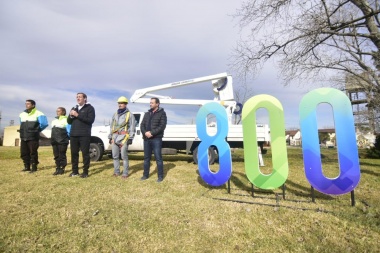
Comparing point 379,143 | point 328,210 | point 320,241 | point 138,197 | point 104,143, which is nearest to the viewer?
point 320,241

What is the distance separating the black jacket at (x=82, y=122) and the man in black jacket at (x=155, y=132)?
4.69 ft

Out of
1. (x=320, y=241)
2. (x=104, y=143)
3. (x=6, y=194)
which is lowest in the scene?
(x=320, y=241)

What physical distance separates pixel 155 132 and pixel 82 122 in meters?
1.93

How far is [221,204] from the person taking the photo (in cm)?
365

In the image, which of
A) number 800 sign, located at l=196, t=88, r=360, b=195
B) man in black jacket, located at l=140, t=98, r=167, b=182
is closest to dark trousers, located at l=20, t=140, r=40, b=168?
man in black jacket, located at l=140, t=98, r=167, b=182

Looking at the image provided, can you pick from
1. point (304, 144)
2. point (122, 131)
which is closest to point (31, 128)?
point (122, 131)

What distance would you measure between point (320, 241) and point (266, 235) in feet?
1.80

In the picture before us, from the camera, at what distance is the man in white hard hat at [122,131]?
5.64 metres

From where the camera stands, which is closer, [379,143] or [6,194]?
[6,194]

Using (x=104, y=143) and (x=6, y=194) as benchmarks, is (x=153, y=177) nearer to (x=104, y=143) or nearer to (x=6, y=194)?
(x=6, y=194)

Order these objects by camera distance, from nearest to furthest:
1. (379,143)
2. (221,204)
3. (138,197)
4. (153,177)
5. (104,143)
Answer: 1. (221,204)
2. (138,197)
3. (153,177)
4. (104,143)
5. (379,143)

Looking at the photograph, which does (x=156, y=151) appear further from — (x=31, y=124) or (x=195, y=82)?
(x=195, y=82)

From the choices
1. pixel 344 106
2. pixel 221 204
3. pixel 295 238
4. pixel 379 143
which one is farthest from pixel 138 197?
pixel 379 143

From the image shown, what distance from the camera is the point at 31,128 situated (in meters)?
6.22
